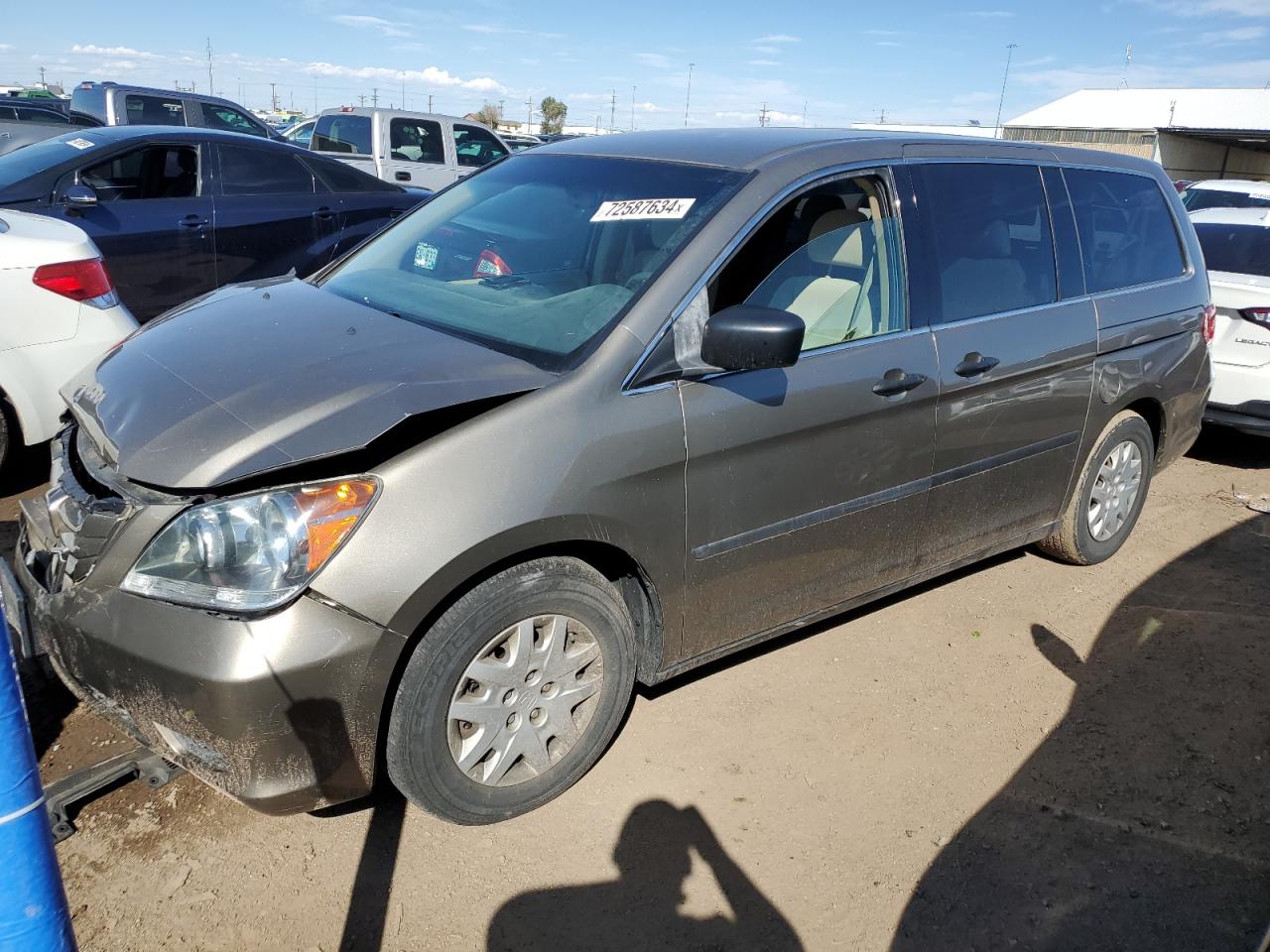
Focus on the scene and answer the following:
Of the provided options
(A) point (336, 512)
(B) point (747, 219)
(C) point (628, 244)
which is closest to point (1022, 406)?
(B) point (747, 219)

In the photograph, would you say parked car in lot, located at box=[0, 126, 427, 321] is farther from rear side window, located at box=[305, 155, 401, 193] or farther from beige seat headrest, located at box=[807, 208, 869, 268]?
beige seat headrest, located at box=[807, 208, 869, 268]

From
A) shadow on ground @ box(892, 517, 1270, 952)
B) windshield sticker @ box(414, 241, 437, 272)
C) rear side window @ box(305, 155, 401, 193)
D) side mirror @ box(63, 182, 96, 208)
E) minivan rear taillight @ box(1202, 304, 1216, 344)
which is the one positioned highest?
rear side window @ box(305, 155, 401, 193)

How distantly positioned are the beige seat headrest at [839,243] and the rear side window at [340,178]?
5.22 meters

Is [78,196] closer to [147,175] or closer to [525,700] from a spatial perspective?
[147,175]

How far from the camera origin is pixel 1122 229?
175 inches

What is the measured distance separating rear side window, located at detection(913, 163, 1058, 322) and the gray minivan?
0.02m

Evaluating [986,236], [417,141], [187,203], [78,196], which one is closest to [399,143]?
[417,141]

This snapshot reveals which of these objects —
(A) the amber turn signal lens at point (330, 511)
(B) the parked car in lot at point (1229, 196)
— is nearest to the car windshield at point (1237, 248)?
(A) the amber turn signal lens at point (330, 511)

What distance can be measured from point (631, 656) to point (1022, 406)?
6.37 feet

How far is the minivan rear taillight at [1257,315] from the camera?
20.2 feet

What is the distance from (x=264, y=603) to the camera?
7.30 feet

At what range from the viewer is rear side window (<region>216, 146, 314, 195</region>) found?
6914mm

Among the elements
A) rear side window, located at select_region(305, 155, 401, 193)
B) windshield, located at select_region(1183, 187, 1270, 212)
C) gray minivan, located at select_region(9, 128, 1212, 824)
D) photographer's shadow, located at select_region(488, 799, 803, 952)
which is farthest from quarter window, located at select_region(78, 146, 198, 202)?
windshield, located at select_region(1183, 187, 1270, 212)

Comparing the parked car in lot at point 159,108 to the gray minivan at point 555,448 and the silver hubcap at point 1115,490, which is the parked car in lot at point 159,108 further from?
the silver hubcap at point 1115,490
